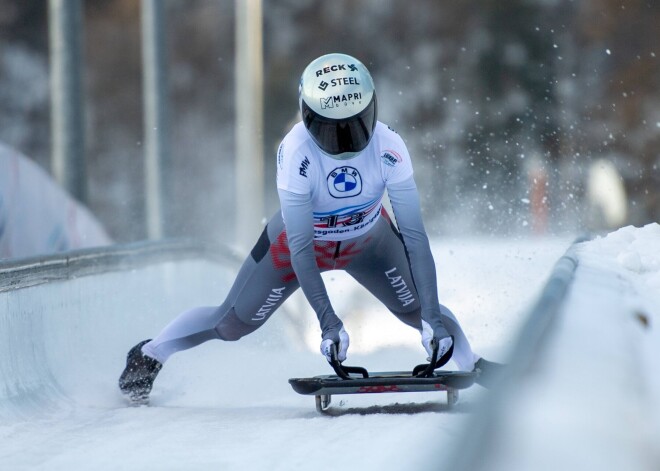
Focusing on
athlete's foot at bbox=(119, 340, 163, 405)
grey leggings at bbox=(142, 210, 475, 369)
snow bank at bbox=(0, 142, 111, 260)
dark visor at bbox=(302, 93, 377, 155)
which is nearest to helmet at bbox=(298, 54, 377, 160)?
dark visor at bbox=(302, 93, 377, 155)

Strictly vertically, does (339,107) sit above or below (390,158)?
above

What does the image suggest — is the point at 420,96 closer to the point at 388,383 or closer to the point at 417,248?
the point at 417,248

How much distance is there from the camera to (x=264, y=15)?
1471 inches

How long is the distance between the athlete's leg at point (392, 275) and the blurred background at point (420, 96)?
20.8 m

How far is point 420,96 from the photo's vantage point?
35000mm

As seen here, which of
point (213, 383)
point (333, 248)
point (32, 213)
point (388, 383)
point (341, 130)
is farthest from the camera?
point (32, 213)

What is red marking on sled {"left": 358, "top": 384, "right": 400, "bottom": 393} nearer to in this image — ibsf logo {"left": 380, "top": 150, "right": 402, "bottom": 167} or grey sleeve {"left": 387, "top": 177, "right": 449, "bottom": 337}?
grey sleeve {"left": 387, "top": 177, "right": 449, "bottom": 337}

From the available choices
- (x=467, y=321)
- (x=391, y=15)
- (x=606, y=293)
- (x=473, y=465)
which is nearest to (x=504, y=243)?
(x=467, y=321)

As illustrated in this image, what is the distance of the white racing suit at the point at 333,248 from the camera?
16.5 feet

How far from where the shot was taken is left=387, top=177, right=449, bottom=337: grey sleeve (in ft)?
16.7

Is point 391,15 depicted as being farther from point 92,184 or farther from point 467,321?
point 467,321

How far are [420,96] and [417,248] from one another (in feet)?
99.2

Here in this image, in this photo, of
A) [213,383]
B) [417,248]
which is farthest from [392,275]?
[213,383]

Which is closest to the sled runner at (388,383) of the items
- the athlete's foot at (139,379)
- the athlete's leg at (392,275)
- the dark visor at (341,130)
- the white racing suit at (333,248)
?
the white racing suit at (333,248)
